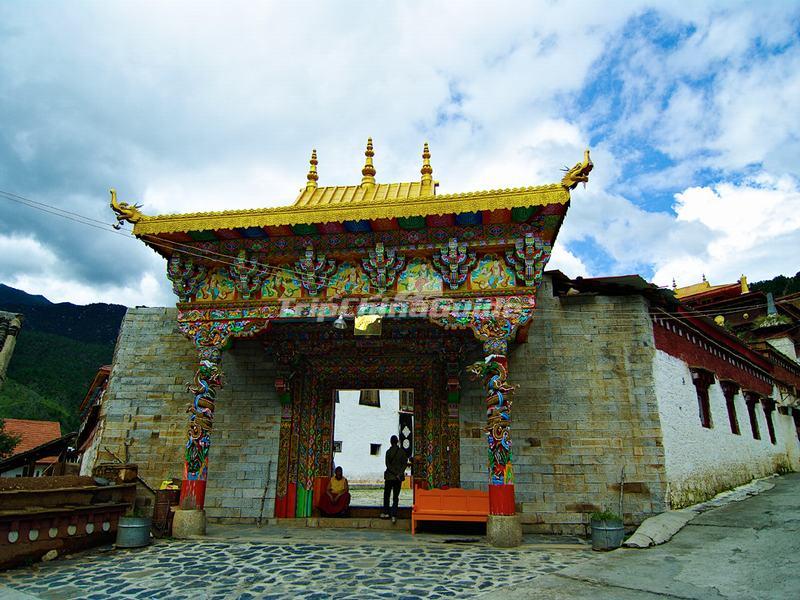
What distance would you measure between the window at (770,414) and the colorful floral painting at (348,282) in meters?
13.2

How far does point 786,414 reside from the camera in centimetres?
1733

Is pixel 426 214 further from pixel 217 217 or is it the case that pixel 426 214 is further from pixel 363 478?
pixel 363 478

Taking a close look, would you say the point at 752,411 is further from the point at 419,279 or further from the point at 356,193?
the point at 356,193

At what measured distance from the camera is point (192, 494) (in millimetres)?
8352

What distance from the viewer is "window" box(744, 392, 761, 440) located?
46.3 feet

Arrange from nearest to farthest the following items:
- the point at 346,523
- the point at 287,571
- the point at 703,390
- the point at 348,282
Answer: the point at 287,571, the point at 348,282, the point at 346,523, the point at 703,390

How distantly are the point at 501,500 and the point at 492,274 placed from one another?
11.1 feet

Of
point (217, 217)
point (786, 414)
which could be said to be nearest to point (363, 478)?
point (786, 414)

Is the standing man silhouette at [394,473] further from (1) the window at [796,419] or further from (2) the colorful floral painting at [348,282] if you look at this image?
(1) the window at [796,419]

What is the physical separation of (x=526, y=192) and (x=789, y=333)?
1885 cm

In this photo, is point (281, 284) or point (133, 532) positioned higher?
point (281, 284)

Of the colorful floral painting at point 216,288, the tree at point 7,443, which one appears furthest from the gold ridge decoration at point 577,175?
the tree at point 7,443

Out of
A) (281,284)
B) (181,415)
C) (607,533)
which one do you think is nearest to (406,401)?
(181,415)

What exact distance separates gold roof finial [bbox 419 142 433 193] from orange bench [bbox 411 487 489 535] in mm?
5770
